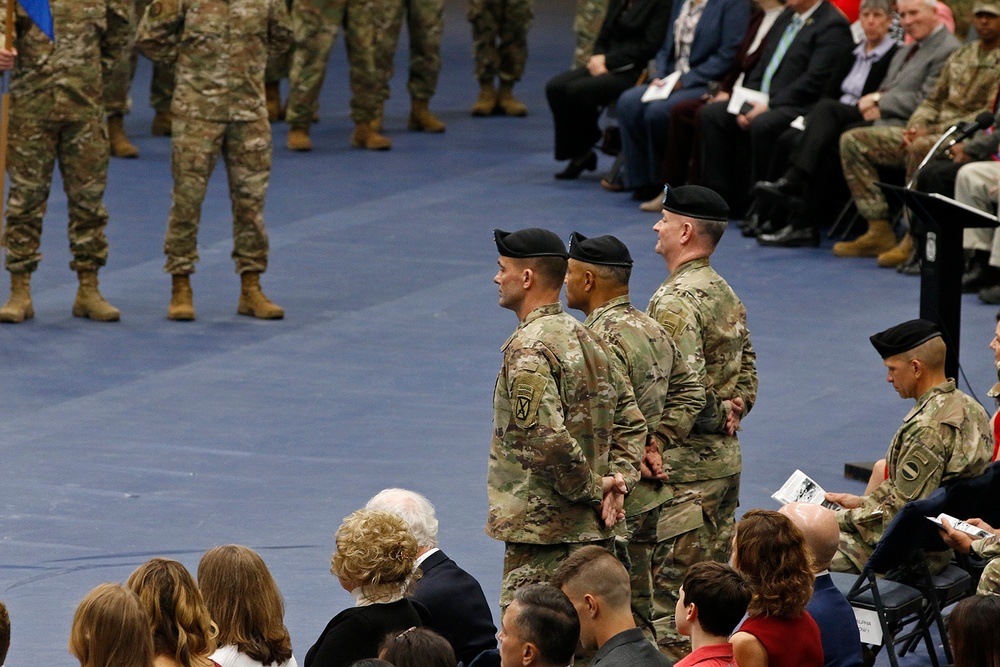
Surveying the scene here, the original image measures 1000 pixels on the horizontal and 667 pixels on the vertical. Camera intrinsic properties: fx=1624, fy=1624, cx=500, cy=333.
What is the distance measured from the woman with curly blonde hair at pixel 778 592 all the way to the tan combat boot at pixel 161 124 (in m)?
10.7

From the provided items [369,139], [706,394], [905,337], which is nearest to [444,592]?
[706,394]

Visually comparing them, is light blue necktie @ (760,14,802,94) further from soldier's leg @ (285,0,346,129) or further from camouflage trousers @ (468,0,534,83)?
camouflage trousers @ (468,0,534,83)

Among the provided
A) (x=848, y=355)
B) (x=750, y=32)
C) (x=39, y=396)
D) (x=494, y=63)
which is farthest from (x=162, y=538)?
(x=494, y=63)

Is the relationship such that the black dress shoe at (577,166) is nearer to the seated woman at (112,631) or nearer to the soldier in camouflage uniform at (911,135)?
the soldier in camouflage uniform at (911,135)

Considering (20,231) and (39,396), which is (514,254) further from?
(20,231)

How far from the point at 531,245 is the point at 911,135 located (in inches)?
238

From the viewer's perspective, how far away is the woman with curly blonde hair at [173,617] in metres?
3.45

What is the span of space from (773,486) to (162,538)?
2.40 meters

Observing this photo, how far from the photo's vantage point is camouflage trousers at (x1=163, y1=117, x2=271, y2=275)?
842 centimetres

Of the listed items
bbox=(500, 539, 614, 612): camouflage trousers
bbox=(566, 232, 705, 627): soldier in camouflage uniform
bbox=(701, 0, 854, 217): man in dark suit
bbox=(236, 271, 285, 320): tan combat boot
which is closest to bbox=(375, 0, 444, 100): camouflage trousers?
bbox=(701, 0, 854, 217): man in dark suit

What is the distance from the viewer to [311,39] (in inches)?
514

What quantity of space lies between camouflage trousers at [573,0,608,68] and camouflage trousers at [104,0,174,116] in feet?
11.5

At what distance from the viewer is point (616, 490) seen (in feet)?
14.9

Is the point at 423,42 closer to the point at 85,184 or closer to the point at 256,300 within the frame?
the point at 256,300
